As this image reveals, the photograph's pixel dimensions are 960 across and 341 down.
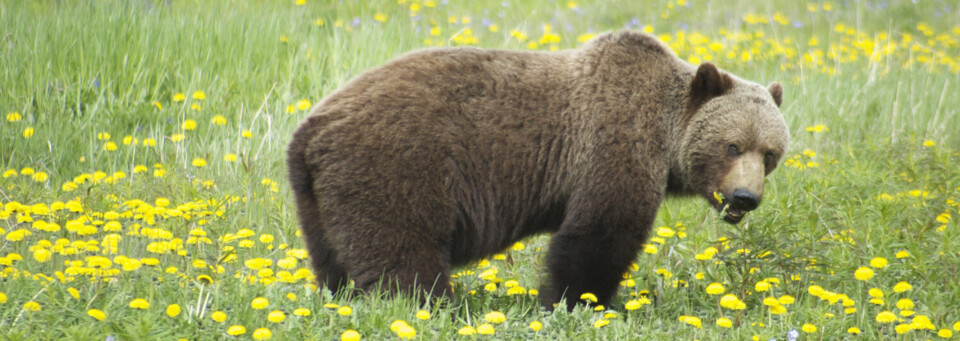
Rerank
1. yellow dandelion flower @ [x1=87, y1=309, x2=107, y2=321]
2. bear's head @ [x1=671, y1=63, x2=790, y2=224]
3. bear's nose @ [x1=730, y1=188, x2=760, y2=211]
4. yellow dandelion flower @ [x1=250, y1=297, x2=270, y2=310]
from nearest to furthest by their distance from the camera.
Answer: yellow dandelion flower @ [x1=87, y1=309, x2=107, y2=321] → yellow dandelion flower @ [x1=250, y1=297, x2=270, y2=310] → bear's nose @ [x1=730, y1=188, x2=760, y2=211] → bear's head @ [x1=671, y1=63, x2=790, y2=224]

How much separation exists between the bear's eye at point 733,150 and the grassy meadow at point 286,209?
39 centimetres

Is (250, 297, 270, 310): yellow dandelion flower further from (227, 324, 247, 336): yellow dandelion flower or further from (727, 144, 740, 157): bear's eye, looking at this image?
(727, 144, 740, 157): bear's eye

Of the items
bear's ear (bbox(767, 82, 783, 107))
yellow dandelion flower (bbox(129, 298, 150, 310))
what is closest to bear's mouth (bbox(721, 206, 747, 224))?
bear's ear (bbox(767, 82, 783, 107))

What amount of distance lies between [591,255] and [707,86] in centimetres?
112

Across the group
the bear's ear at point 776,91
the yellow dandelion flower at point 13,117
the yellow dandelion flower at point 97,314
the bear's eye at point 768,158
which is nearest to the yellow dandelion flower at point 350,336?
the yellow dandelion flower at point 97,314

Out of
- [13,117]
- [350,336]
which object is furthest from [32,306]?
[13,117]

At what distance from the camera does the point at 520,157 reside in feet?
14.2

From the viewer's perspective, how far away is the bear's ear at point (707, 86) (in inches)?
184

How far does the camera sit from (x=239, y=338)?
3309 millimetres

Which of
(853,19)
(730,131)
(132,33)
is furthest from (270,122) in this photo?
(853,19)

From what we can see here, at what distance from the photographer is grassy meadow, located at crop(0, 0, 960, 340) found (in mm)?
3664

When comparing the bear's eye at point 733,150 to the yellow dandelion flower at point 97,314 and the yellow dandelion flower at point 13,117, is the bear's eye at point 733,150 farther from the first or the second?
the yellow dandelion flower at point 13,117

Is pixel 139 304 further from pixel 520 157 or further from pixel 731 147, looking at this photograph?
pixel 731 147

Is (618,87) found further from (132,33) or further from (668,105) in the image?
(132,33)
